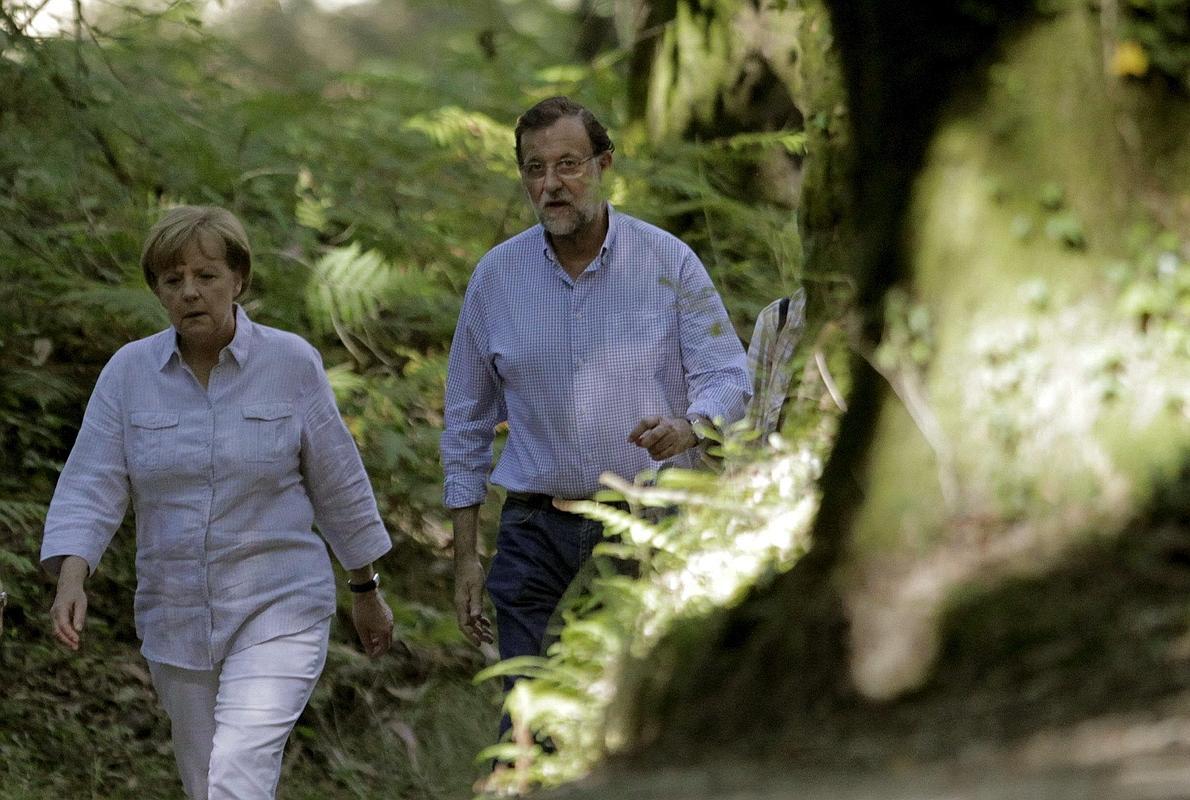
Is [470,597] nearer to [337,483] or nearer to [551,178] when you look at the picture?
[337,483]

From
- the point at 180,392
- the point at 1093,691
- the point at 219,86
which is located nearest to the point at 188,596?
the point at 180,392

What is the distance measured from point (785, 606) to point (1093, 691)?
2.58 ft

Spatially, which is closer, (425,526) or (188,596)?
(188,596)

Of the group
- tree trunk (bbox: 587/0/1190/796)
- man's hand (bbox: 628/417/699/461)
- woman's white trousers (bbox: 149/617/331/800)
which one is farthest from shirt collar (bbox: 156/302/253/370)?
tree trunk (bbox: 587/0/1190/796)

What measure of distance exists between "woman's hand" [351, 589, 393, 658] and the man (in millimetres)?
270

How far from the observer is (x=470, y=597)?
5711mm

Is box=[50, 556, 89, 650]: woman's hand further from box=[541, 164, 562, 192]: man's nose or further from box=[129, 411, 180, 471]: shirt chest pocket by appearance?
box=[541, 164, 562, 192]: man's nose

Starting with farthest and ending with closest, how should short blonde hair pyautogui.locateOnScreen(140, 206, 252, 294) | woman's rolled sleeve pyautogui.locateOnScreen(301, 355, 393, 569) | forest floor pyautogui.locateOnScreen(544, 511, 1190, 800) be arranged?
1. woman's rolled sleeve pyautogui.locateOnScreen(301, 355, 393, 569)
2. short blonde hair pyautogui.locateOnScreen(140, 206, 252, 294)
3. forest floor pyautogui.locateOnScreen(544, 511, 1190, 800)

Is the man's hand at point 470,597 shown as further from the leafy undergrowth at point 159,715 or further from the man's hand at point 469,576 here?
the leafy undergrowth at point 159,715

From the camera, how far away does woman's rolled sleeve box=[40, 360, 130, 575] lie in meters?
5.14

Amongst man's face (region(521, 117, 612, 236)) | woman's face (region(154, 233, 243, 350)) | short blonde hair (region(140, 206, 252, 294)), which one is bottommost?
woman's face (region(154, 233, 243, 350))

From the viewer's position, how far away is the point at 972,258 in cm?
341

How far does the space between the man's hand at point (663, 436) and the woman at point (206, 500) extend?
107 centimetres

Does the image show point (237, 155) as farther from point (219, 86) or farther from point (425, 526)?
point (425, 526)
